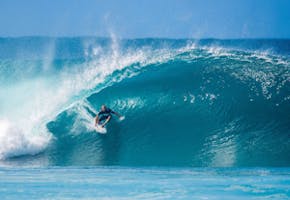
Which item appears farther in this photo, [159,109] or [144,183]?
[159,109]

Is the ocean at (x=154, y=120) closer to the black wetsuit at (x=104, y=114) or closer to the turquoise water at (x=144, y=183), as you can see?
the turquoise water at (x=144, y=183)

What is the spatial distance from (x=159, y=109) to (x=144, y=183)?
14.0ft

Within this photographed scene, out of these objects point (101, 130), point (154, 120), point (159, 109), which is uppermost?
point (159, 109)

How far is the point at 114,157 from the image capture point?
26.8ft

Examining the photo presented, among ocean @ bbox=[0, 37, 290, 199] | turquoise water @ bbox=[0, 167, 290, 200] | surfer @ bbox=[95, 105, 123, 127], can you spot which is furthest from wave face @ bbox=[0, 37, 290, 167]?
turquoise water @ bbox=[0, 167, 290, 200]

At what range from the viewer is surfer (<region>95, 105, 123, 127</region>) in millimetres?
8938

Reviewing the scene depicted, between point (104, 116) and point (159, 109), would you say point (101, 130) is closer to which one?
point (104, 116)

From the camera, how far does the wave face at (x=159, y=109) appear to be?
8242 millimetres

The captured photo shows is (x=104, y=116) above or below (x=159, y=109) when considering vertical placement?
below

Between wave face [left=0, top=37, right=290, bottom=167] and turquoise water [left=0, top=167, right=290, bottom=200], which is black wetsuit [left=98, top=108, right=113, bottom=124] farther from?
turquoise water [left=0, top=167, right=290, bottom=200]

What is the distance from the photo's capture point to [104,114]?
9000 mm

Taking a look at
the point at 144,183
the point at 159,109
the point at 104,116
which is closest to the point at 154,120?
the point at 159,109

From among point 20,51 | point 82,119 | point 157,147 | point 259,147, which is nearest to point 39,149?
point 82,119

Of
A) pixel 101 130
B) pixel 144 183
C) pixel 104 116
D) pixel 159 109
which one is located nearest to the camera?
pixel 144 183
